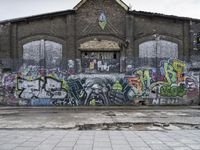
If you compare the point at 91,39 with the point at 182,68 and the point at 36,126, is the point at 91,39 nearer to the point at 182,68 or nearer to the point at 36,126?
the point at 182,68

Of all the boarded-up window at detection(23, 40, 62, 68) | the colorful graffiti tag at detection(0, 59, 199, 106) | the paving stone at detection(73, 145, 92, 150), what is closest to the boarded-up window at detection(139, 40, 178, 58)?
the colorful graffiti tag at detection(0, 59, 199, 106)

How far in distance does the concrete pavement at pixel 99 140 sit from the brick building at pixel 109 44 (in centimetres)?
1402

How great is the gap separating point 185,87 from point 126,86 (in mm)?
4614

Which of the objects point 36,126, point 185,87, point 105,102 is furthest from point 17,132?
point 185,87

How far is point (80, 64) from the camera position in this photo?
1046 inches

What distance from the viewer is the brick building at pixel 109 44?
26.6 meters

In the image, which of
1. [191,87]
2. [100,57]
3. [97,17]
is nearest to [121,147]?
[100,57]

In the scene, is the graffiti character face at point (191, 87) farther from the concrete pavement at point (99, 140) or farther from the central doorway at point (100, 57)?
the concrete pavement at point (99, 140)

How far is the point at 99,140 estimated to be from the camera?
36.0ft

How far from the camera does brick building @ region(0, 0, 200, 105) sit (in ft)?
87.1

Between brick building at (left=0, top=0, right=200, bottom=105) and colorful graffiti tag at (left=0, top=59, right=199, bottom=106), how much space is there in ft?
0.26

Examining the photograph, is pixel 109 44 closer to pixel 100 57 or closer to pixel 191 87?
pixel 100 57

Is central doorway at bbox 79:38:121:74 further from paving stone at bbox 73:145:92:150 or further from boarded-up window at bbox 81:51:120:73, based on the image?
paving stone at bbox 73:145:92:150

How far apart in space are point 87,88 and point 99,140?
15.8 meters
